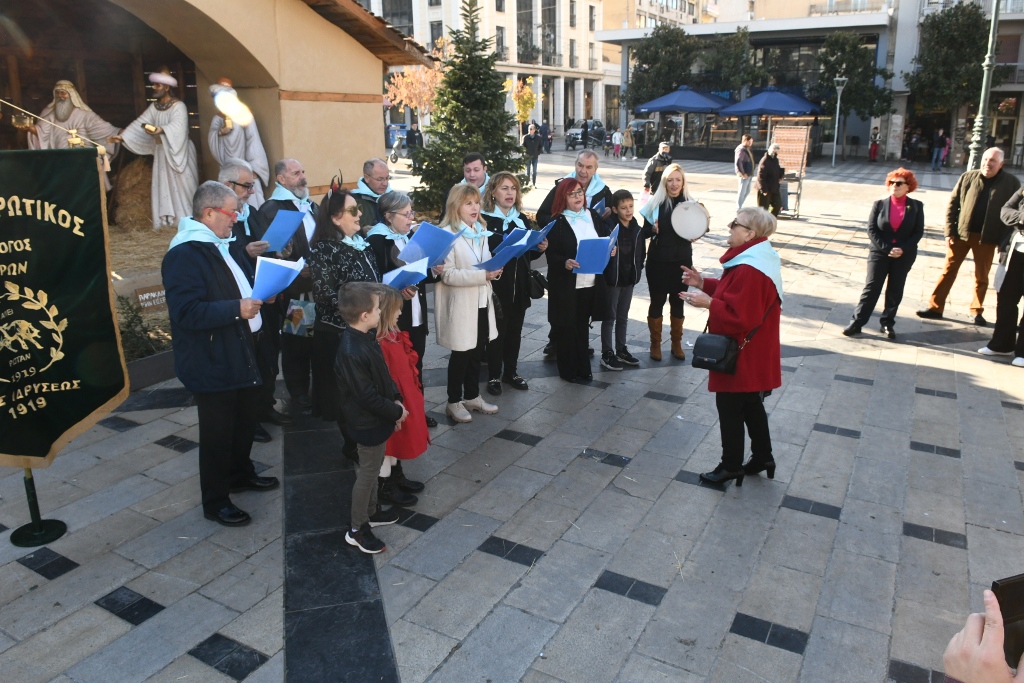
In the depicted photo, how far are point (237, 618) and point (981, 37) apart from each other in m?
35.6

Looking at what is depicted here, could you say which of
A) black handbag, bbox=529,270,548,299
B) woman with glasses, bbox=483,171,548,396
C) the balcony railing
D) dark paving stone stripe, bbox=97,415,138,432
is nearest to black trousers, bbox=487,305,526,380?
woman with glasses, bbox=483,171,548,396

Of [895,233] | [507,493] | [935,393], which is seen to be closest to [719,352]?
[507,493]

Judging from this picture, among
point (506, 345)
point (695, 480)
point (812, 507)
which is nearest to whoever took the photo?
point (812, 507)

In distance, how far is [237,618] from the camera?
3.86 meters

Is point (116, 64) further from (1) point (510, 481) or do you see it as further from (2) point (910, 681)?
(2) point (910, 681)

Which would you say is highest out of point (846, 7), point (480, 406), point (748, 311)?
point (846, 7)

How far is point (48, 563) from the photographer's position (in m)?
4.35

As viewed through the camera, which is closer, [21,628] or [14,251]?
[21,628]

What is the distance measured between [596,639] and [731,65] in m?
35.8

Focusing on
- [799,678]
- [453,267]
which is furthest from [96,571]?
[799,678]

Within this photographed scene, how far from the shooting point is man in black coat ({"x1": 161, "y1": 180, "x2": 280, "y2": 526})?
4.27 metres

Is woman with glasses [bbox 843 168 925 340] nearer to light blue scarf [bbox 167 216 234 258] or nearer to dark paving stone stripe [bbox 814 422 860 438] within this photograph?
dark paving stone stripe [bbox 814 422 860 438]

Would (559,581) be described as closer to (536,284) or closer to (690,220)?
(536,284)

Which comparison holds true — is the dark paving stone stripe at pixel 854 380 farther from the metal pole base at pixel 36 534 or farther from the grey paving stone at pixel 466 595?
the metal pole base at pixel 36 534
